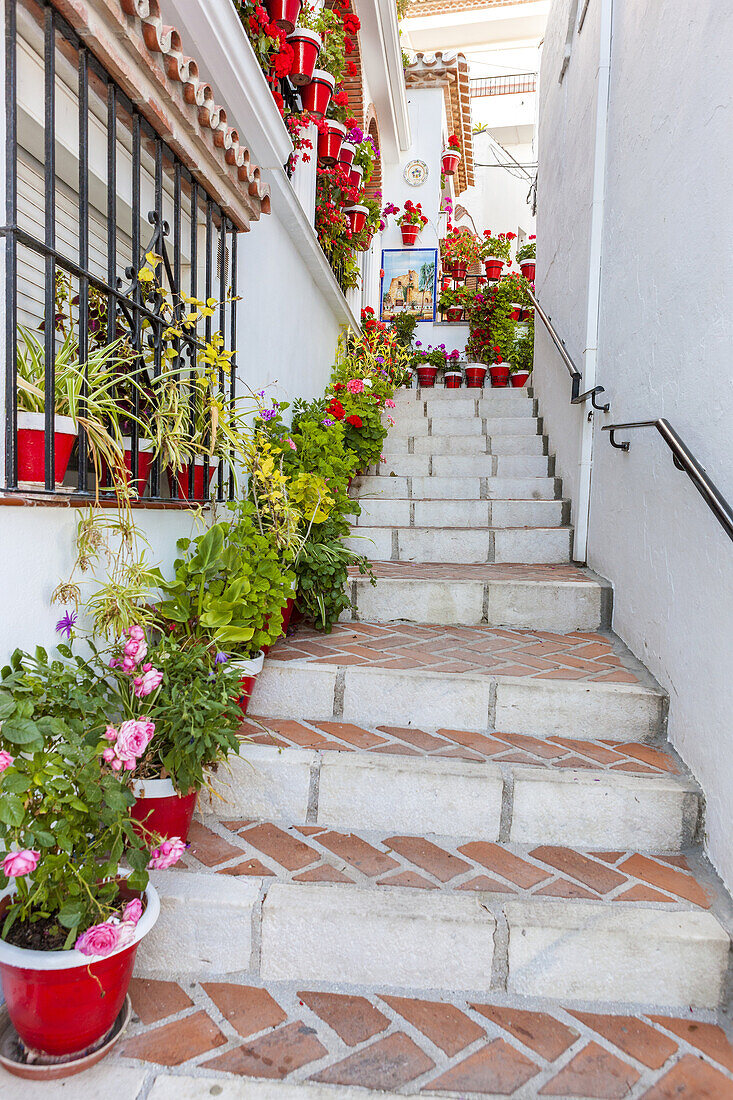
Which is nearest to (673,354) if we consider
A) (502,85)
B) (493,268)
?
(493,268)

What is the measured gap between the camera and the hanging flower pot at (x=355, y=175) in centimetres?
572

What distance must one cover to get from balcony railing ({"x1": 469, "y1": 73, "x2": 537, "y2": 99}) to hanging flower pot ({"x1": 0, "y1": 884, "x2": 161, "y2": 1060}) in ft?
57.1

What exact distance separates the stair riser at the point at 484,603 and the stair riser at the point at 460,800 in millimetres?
1181

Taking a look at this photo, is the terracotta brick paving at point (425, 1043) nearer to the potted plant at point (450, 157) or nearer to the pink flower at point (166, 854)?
the pink flower at point (166, 854)

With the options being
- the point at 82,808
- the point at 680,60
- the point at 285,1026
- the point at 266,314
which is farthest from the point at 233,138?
the point at 285,1026

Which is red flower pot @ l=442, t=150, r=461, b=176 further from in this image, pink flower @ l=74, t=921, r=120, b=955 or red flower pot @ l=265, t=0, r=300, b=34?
pink flower @ l=74, t=921, r=120, b=955

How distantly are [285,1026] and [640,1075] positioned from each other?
2.49 feet

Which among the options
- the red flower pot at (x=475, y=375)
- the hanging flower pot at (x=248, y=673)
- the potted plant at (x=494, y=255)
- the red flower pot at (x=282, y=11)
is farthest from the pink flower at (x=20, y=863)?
the potted plant at (x=494, y=255)

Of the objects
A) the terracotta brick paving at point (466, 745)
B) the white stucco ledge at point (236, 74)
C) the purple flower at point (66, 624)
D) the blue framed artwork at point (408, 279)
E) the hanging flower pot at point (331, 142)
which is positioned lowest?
the terracotta brick paving at point (466, 745)

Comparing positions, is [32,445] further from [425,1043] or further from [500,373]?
[500,373]

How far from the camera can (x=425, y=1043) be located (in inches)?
60.5

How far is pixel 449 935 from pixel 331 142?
16.7 feet

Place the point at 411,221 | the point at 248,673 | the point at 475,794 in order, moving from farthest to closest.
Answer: the point at 411,221
the point at 248,673
the point at 475,794

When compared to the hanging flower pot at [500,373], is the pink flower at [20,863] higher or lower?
lower
